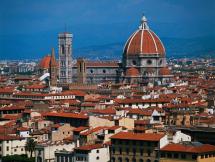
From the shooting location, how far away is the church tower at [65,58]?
5468 inches

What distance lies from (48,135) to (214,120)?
12048 mm

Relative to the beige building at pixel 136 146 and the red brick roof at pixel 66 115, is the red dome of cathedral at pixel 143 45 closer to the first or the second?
the red brick roof at pixel 66 115

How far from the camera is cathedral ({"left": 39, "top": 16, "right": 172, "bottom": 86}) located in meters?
128

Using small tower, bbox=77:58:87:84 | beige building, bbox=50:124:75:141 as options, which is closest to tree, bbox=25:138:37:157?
beige building, bbox=50:124:75:141

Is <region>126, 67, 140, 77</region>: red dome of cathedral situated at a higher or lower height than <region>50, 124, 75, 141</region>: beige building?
higher

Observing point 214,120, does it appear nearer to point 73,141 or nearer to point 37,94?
point 73,141

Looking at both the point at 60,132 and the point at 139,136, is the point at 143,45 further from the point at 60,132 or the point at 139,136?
the point at 139,136

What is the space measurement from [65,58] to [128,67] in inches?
532

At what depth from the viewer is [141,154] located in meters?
53.1

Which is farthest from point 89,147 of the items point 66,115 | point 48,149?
point 66,115

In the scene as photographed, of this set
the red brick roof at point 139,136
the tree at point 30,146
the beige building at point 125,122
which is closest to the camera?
the red brick roof at point 139,136

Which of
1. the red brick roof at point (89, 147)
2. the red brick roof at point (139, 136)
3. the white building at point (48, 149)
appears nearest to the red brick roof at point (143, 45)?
the white building at point (48, 149)

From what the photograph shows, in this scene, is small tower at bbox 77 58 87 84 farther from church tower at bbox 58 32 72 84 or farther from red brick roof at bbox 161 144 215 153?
red brick roof at bbox 161 144 215 153

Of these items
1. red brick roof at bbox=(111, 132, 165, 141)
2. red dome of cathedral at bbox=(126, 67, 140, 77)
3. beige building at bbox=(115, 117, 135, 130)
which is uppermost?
red dome of cathedral at bbox=(126, 67, 140, 77)
